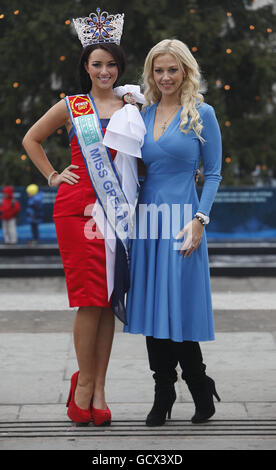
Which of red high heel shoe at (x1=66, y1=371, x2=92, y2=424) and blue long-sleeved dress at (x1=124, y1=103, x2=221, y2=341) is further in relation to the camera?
Answer: red high heel shoe at (x1=66, y1=371, x2=92, y2=424)

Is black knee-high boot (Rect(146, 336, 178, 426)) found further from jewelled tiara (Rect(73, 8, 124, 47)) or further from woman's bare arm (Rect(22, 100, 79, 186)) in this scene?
jewelled tiara (Rect(73, 8, 124, 47))

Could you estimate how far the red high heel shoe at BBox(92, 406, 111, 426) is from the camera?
402cm

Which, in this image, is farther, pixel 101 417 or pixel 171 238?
pixel 101 417

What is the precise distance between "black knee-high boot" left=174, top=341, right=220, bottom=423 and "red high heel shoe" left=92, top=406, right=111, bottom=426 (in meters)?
0.42

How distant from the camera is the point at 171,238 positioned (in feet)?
12.8

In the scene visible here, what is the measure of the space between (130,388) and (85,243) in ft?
4.12

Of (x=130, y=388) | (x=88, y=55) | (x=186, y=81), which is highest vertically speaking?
(x=88, y=55)

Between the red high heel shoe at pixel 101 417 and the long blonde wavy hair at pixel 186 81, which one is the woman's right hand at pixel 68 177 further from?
the red high heel shoe at pixel 101 417

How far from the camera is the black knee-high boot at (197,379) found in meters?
4.00

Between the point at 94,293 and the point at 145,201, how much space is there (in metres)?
0.51

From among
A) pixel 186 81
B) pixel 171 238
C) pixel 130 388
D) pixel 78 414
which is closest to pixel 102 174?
pixel 171 238

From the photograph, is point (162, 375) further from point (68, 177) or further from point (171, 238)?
point (68, 177)

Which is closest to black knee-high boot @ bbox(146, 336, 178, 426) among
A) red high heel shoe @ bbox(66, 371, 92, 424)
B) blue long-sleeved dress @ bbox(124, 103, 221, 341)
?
blue long-sleeved dress @ bbox(124, 103, 221, 341)

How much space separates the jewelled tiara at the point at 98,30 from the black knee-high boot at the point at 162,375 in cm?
149
